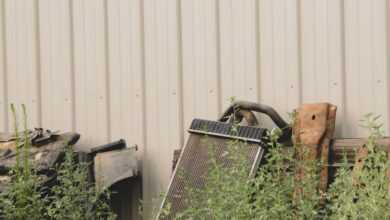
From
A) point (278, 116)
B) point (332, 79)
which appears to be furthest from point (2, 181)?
point (332, 79)

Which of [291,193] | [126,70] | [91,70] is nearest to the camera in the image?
[291,193]

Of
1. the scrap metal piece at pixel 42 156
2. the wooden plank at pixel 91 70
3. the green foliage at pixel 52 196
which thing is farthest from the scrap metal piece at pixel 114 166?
the wooden plank at pixel 91 70

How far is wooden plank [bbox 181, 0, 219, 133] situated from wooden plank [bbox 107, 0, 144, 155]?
1.00 ft

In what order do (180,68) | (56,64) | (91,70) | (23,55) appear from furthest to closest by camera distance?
(23,55) → (56,64) → (91,70) → (180,68)

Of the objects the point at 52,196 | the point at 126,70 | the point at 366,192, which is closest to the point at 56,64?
the point at 126,70

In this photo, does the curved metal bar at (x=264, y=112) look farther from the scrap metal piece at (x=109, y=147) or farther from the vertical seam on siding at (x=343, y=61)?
the scrap metal piece at (x=109, y=147)

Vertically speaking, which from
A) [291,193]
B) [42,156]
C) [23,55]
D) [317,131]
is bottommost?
[291,193]

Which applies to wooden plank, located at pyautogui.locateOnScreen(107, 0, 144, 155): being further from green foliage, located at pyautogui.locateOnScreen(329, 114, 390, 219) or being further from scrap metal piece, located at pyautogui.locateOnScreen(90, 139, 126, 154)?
green foliage, located at pyautogui.locateOnScreen(329, 114, 390, 219)

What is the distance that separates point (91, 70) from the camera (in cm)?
512

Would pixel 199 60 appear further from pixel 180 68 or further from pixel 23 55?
pixel 23 55

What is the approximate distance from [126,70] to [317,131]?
4.36 ft

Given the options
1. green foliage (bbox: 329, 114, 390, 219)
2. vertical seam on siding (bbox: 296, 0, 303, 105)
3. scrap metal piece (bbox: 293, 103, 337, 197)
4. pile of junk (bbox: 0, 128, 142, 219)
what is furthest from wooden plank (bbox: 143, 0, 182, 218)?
green foliage (bbox: 329, 114, 390, 219)

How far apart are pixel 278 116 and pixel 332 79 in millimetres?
351

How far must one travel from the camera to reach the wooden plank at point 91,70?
16.7ft
